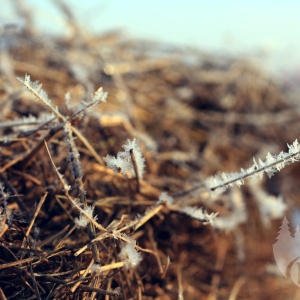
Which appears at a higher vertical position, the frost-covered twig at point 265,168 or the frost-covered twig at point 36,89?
the frost-covered twig at point 36,89

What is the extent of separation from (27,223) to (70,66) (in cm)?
92

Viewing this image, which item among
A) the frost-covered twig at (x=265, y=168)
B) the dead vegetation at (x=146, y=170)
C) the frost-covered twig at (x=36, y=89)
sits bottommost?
the dead vegetation at (x=146, y=170)

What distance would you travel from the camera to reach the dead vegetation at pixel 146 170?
77 centimetres

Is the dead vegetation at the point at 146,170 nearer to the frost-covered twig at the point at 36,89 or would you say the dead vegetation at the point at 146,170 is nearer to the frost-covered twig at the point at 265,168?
the frost-covered twig at the point at 36,89

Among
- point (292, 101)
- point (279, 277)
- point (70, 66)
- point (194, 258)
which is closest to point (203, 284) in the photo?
point (194, 258)

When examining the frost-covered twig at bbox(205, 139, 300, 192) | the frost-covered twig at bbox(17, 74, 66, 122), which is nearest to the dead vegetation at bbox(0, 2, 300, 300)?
the frost-covered twig at bbox(17, 74, 66, 122)

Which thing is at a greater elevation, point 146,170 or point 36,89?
point 36,89

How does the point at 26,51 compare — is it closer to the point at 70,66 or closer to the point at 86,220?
the point at 70,66

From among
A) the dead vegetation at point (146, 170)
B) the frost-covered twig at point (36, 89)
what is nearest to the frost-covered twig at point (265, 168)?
the dead vegetation at point (146, 170)

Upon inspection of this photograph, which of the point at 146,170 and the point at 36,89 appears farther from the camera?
the point at 146,170

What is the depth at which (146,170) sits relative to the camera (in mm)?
1212

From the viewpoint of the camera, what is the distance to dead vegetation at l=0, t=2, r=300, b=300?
0.77 metres

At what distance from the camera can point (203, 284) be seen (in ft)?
3.52

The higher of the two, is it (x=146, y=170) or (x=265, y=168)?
(x=265, y=168)
